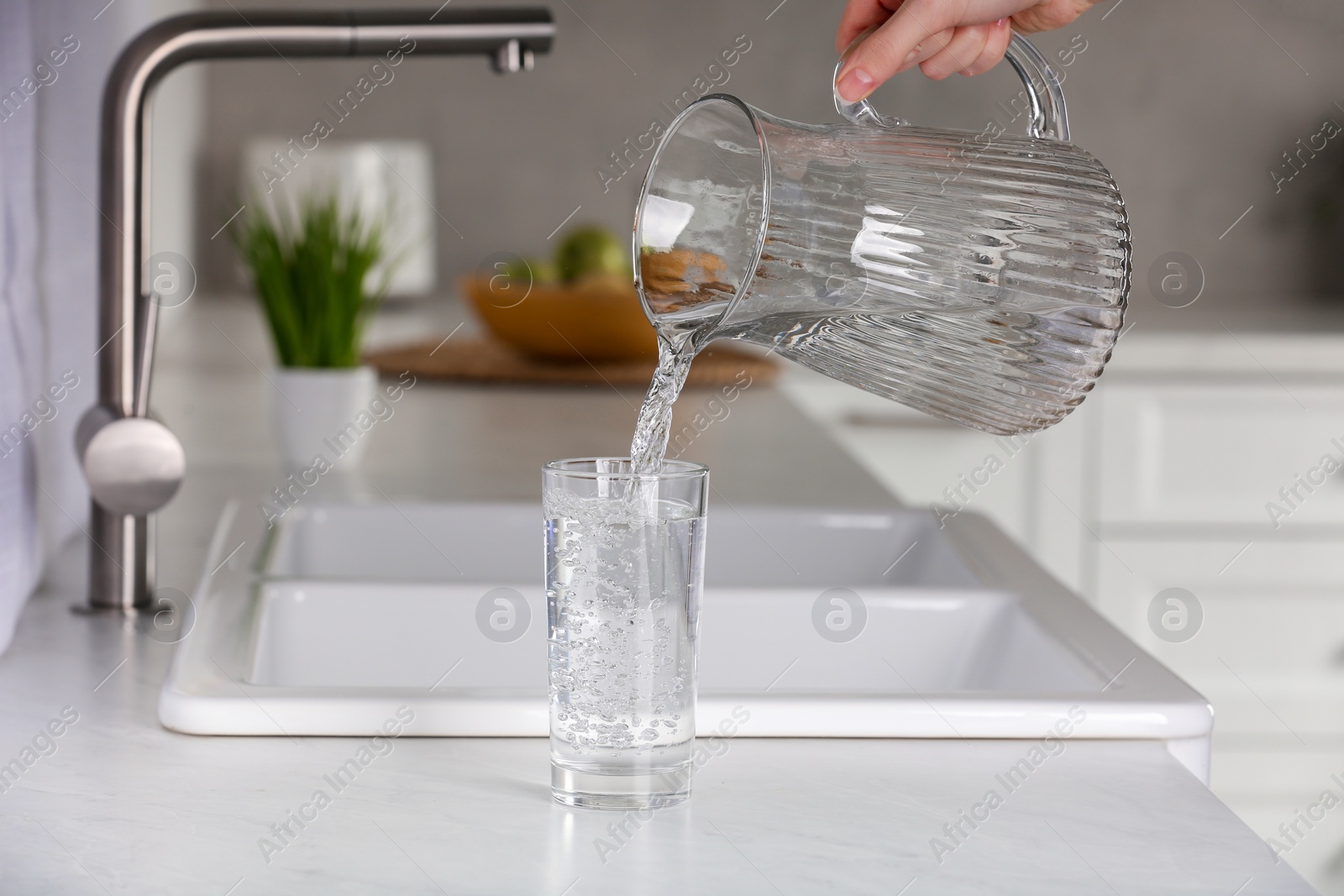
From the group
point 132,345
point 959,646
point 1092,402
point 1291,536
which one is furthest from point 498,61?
point 1291,536

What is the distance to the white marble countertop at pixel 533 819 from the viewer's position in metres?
0.47

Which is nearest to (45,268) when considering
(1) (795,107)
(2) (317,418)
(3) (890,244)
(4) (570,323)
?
(2) (317,418)

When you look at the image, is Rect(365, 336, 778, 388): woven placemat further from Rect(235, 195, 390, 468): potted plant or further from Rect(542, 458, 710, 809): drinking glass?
Rect(542, 458, 710, 809): drinking glass

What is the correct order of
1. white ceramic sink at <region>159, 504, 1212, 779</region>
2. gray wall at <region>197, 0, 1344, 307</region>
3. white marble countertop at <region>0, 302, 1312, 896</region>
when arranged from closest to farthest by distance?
white marble countertop at <region>0, 302, 1312, 896</region> < white ceramic sink at <region>159, 504, 1212, 779</region> < gray wall at <region>197, 0, 1344, 307</region>

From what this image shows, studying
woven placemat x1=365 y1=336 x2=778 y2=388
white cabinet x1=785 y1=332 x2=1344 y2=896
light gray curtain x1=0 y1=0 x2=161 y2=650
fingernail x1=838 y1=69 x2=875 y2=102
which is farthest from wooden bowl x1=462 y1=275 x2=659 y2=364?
fingernail x1=838 y1=69 x2=875 y2=102

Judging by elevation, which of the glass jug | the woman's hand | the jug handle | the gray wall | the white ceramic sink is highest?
the gray wall

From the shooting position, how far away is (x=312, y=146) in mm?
2664

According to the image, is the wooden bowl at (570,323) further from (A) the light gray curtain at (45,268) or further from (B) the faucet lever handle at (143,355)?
(B) the faucet lever handle at (143,355)

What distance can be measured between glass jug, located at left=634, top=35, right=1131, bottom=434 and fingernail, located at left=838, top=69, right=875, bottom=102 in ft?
0.12

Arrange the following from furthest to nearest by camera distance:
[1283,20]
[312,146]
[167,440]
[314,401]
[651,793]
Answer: [1283,20] → [312,146] → [314,401] → [167,440] → [651,793]

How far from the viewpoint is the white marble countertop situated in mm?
470

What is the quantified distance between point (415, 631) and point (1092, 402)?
157cm

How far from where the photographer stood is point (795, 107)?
2791mm

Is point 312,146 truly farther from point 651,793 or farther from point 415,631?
point 651,793
